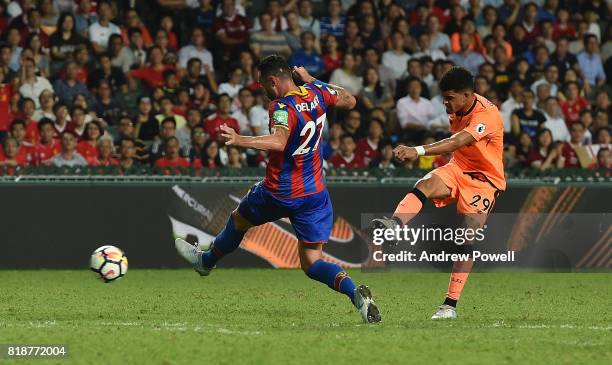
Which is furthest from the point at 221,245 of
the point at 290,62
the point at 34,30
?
the point at 34,30

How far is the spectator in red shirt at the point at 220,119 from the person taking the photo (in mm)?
17688

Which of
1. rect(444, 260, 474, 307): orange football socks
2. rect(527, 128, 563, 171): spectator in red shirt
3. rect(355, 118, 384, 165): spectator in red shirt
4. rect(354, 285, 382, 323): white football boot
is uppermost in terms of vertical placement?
rect(354, 285, 382, 323): white football boot

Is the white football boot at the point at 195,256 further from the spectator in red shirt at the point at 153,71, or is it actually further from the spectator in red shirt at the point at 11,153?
the spectator in red shirt at the point at 153,71

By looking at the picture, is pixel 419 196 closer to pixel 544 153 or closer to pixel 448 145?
pixel 448 145

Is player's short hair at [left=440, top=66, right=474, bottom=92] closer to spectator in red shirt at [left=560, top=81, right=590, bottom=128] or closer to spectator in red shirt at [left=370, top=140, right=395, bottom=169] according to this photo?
spectator in red shirt at [left=370, top=140, right=395, bottom=169]

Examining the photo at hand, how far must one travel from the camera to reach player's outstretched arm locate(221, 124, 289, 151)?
932cm

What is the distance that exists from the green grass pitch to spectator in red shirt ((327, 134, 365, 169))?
1.96 metres

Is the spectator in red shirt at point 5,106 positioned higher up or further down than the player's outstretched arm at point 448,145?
further down

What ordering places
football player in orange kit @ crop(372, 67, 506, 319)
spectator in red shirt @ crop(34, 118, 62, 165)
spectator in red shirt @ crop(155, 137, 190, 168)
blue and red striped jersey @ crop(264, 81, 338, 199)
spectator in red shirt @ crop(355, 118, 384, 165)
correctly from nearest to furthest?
blue and red striped jersey @ crop(264, 81, 338, 199) < football player in orange kit @ crop(372, 67, 506, 319) < spectator in red shirt @ crop(34, 118, 62, 165) < spectator in red shirt @ crop(155, 137, 190, 168) < spectator in red shirt @ crop(355, 118, 384, 165)

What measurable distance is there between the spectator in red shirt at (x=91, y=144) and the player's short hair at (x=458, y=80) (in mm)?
7233

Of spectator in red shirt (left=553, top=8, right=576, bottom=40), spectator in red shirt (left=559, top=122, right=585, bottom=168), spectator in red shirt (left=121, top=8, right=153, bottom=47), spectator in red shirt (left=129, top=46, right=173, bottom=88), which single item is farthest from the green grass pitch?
spectator in red shirt (left=553, top=8, right=576, bottom=40)

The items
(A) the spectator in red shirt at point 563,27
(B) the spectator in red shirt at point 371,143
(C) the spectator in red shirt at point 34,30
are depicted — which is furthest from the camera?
(A) the spectator in red shirt at point 563,27

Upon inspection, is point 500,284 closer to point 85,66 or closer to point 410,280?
point 410,280

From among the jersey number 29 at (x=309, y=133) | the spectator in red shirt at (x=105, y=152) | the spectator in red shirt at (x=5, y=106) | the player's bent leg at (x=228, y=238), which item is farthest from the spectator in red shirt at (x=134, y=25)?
the jersey number 29 at (x=309, y=133)
